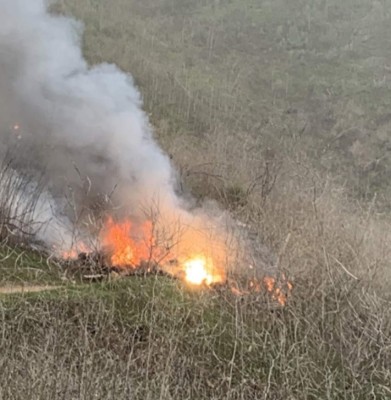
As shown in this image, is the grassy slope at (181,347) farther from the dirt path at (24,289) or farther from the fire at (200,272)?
the fire at (200,272)

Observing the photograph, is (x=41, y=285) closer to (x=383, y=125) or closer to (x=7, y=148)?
(x=7, y=148)

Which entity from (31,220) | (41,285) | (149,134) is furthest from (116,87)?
(41,285)

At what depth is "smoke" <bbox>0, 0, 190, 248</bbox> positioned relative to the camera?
14.6 meters

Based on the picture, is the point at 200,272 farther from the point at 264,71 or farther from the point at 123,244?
the point at 264,71

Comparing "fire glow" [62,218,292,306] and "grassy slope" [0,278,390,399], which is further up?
"fire glow" [62,218,292,306]

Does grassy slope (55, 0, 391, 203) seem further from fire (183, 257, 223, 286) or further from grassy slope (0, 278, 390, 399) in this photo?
grassy slope (0, 278, 390, 399)

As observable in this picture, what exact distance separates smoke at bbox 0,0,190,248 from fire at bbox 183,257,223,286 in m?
2.82

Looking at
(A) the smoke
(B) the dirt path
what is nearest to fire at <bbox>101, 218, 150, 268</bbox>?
(A) the smoke

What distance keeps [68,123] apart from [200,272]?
5.66m

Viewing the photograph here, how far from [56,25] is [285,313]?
1008cm

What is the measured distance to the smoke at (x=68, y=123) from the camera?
1459 cm

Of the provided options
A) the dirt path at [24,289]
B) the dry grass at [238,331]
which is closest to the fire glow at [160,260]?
the dry grass at [238,331]

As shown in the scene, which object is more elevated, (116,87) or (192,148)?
(192,148)

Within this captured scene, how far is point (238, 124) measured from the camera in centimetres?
2762
